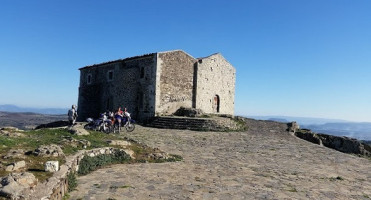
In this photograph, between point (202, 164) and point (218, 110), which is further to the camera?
point (218, 110)

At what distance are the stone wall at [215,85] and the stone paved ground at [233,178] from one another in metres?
17.8

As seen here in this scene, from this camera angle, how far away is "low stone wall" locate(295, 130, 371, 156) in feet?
67.2

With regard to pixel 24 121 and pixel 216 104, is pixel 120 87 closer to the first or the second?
pixel 216 104

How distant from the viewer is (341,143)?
22.4 metres

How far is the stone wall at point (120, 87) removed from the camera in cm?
2848

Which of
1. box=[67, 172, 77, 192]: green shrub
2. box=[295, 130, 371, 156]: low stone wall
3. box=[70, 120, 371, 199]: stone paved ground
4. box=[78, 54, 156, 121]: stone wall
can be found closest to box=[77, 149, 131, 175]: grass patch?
box=[70, 120, 371, 199]: stone paved ground

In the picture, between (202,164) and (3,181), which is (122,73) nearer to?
(202,164)

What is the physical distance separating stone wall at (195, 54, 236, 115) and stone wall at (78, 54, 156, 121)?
5.68 metres

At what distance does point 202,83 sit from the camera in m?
32.0

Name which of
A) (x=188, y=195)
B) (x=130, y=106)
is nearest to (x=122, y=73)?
(x=130, y=106)

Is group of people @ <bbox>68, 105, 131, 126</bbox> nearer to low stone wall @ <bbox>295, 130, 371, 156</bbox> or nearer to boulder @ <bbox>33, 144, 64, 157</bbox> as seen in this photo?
boulder @ <bbox>33, 144, 64, 157</bbox>

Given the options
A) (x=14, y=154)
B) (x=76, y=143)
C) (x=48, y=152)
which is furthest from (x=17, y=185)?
(x=76, y=143)

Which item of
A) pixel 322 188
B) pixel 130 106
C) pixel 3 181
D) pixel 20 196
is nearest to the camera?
pixel 20 196

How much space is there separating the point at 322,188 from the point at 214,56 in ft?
84.2
